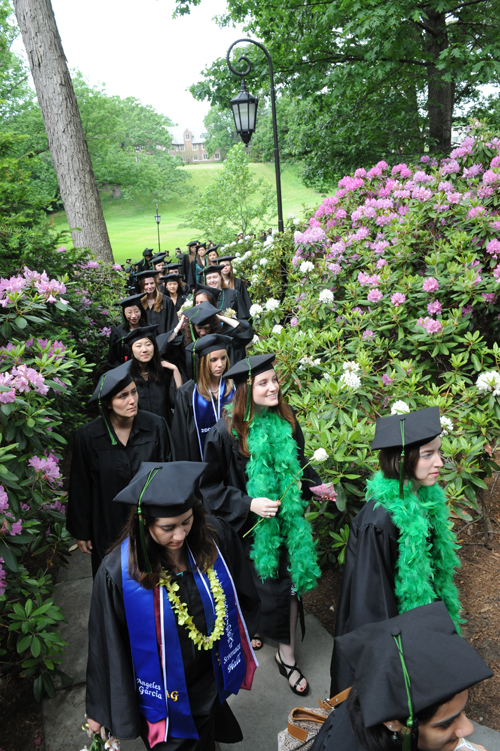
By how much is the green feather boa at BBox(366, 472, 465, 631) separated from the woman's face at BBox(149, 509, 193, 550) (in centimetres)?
88

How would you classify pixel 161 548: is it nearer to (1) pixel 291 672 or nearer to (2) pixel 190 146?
(1) pixel 291 672

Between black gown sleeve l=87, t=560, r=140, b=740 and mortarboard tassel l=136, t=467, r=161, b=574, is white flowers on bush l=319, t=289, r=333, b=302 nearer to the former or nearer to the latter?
mortarboard tassel l=136, t=467, r=161, b=574

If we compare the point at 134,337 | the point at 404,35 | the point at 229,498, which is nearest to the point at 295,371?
the point at 134,337

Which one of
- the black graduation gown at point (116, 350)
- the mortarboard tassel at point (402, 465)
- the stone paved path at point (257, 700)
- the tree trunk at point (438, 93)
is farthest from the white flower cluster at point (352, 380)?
the tree trunk at point (438, 93)

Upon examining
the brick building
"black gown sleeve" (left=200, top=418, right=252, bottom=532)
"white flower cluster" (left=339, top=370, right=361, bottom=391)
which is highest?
the brick building

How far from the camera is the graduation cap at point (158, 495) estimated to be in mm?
1822

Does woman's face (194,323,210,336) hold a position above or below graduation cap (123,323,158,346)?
below

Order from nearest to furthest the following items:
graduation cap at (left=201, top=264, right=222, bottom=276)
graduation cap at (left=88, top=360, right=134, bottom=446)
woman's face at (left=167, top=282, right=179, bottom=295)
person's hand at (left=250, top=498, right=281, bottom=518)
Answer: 1. person's hand at (left=250, top=498, right=281, bottom=518)
2. graduation cap at (left=88, top=360, right=134, bottom=446)
3. graduation cap at (left=201, top=264, right=222, bottom=276)
4. woman's face at (left=167, top=282, right=179, bottom=295)

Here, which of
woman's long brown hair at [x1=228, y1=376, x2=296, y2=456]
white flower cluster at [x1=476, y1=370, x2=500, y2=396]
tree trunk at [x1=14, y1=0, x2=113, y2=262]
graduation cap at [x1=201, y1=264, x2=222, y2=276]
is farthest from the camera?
tree trunk at [x1=14, y1=0, x2=113, y2=262]

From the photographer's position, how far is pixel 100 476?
3193 mm

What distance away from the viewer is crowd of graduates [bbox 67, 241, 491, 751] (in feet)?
4.29

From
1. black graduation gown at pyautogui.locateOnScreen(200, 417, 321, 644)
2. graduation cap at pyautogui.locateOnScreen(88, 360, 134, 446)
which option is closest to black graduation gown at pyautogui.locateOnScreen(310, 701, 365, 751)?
black graduation gown at pyautogui.locateOnScreen(200, 417, 321, 644)

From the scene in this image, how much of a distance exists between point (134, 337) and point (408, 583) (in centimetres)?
294

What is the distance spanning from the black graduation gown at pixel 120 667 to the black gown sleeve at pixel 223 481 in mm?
567
